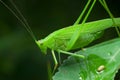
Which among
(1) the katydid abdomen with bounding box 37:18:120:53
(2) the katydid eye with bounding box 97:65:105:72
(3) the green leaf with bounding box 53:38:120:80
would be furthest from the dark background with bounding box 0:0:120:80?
Answer: (2) the katydid eye with bounding box 97:65:105:72

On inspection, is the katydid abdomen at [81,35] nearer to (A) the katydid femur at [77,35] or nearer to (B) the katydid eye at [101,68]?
(A) the katydid femur at [77,35]

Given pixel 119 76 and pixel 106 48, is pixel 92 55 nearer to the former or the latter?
pixel 106 48

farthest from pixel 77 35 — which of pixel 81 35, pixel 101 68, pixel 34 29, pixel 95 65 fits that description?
pixel 34 29

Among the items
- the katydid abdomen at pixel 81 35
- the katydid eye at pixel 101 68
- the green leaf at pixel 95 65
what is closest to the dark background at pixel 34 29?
the katydid abdomen at pixel 81 35

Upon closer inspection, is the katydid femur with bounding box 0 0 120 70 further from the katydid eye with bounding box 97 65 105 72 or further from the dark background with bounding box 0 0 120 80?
the dark background with bounding box 0 0 120 80

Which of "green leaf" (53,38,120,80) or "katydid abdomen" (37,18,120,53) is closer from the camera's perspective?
"green leaf" (53,38,120,80)

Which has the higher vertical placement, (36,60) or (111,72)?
(111,72)

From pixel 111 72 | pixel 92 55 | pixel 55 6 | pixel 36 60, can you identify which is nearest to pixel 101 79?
pixel 111 72

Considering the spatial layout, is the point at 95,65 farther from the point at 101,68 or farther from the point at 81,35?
the point at 81,35
